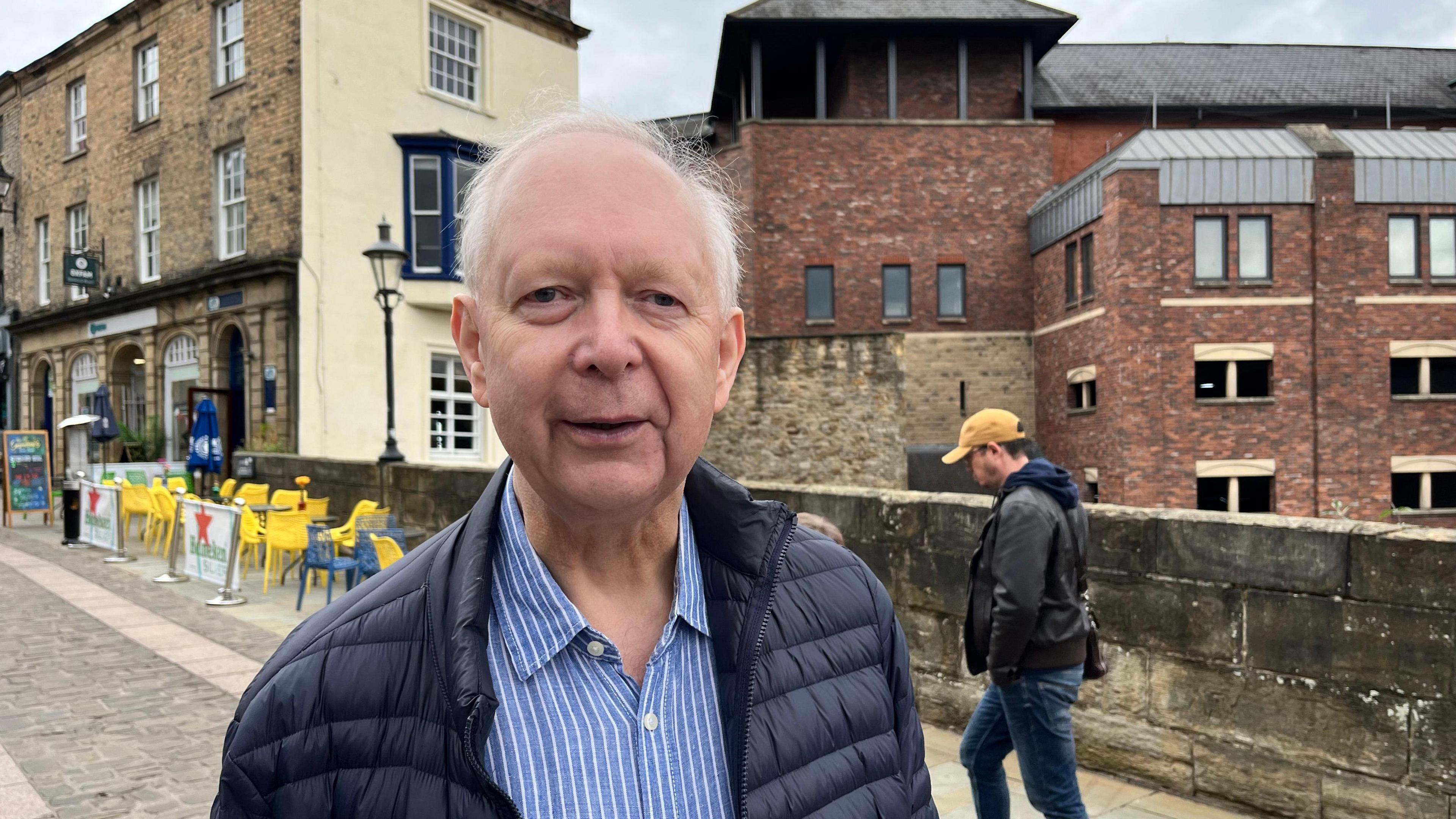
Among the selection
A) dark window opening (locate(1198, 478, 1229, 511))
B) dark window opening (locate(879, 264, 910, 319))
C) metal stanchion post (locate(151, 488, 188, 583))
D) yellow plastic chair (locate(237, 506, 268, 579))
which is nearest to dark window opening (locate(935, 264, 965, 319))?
dark window opening (locate(879, 264, 910, 319))

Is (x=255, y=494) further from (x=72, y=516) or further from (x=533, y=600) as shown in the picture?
(x=533, y=600)

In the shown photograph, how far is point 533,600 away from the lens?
1.31 meters

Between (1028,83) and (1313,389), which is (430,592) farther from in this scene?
(1028,83)

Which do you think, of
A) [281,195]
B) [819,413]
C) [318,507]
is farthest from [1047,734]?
[819,413]

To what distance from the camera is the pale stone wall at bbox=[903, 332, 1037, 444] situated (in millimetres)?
29984

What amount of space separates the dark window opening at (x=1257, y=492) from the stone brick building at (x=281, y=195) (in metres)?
20.1

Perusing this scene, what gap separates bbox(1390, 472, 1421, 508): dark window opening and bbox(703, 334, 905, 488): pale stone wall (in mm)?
14821

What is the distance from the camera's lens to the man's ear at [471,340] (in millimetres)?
1276

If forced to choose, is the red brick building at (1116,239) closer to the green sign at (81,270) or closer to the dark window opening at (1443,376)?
the dark window opening at (1443,376)

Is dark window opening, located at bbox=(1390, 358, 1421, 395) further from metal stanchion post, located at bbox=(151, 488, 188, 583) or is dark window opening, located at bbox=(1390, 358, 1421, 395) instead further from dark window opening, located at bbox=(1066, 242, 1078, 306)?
metal stanchion post, located at bbox=(151, 488, 188, 583)

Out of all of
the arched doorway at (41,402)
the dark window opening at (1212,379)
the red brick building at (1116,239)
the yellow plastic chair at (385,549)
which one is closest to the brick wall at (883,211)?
the red brick building at (1116,239)

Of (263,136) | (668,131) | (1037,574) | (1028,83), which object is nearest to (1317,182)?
(1028,83)

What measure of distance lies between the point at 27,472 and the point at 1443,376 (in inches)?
1368

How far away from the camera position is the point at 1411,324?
2706 centimetres
